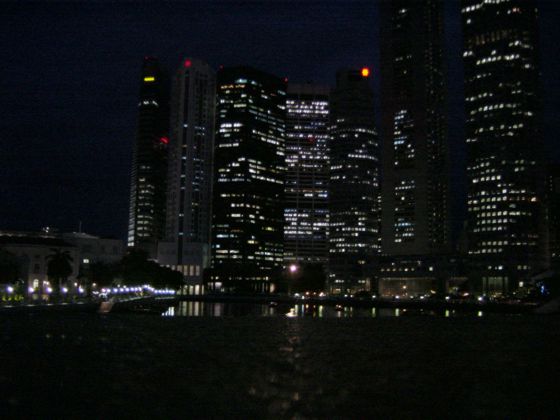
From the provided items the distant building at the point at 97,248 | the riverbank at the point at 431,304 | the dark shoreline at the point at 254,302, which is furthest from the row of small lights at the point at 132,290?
the distant building at the point at 97,248

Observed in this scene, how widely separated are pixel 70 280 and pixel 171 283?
159 feet

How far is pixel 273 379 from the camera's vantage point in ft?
66.0

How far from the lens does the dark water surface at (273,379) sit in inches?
609

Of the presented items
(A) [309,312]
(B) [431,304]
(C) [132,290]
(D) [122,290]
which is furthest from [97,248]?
(B) [431,304]

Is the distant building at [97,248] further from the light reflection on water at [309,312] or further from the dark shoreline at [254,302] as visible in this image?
the light reflection on water at [309,312]

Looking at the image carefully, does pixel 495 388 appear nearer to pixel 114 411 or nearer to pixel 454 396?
pixel 454 396

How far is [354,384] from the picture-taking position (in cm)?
1927

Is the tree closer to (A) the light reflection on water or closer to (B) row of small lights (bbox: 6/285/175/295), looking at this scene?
(B) row of small lights (bbox: 6/285/175/295)

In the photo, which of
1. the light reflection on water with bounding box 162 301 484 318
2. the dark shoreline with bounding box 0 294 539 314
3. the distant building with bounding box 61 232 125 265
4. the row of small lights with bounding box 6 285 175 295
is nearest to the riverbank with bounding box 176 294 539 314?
the dark shoreline with bounding box 0 294 539 314

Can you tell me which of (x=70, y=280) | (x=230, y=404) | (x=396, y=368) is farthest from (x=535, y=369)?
(x=70, y=280)

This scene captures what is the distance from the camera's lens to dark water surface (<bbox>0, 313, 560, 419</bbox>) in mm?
15469

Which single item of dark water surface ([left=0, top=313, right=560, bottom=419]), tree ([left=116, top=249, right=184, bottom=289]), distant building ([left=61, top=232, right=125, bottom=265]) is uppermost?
distant building ([left=61, top=232, right=125, bottom=265])

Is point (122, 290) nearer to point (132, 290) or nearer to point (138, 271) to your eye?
point (132, 290)

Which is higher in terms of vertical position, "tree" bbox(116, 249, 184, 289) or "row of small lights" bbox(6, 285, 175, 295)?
"tree" bbox(116, 249, 184, 289)
